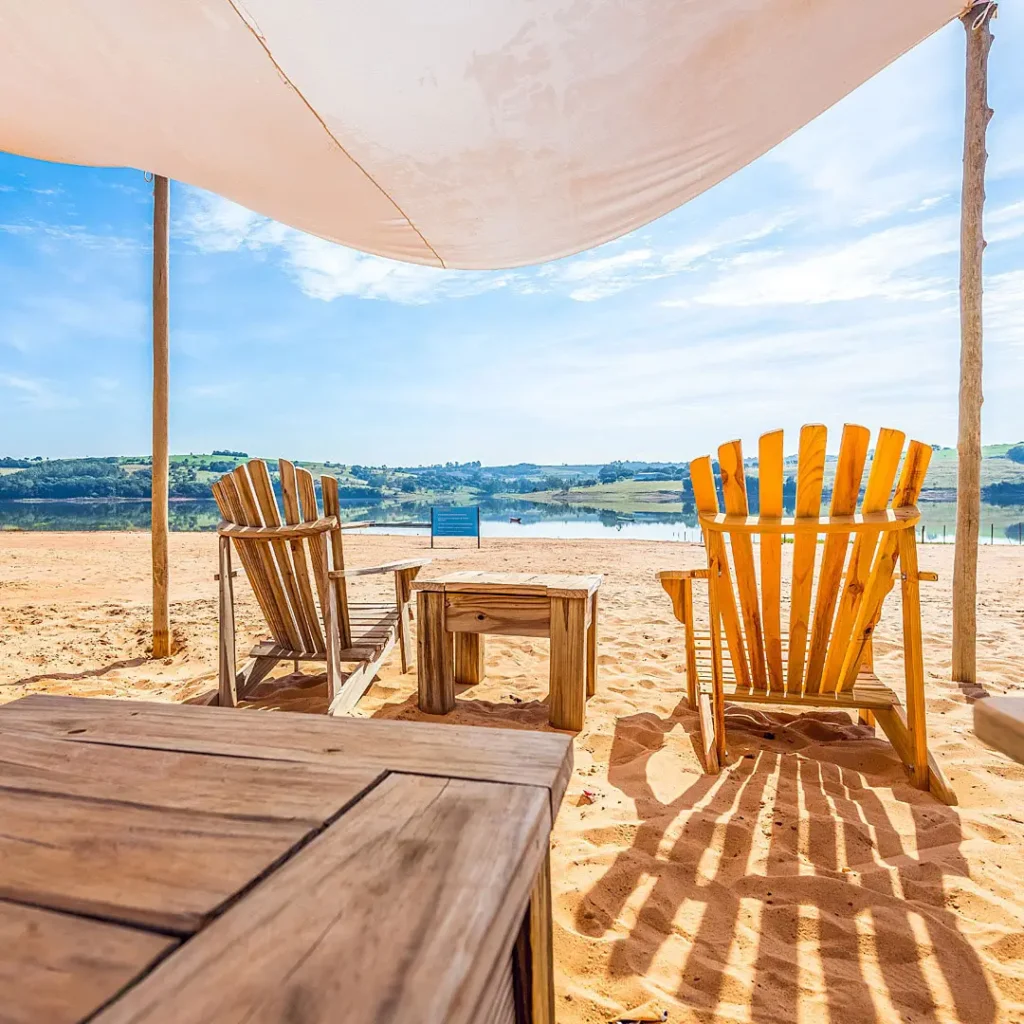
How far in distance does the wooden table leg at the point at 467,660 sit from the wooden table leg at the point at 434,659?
391 millimetres

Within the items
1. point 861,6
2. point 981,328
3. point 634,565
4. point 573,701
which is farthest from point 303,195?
point 634,565

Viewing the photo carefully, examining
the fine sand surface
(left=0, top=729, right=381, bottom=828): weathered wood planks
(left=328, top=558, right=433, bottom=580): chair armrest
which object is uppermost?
(left=0, top=729, right=381, bottom=828): weathered wood planks

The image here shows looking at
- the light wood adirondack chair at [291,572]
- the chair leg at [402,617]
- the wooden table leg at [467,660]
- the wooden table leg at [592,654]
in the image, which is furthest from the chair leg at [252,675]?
the wooden table leg at [592,654]

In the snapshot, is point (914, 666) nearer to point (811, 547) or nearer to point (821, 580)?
point (821, 580)

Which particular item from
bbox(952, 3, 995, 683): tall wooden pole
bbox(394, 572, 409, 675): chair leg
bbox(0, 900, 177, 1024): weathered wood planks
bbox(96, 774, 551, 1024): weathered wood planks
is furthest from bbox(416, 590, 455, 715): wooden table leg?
bbox(952, 3, 995, 683): tall wooden pole

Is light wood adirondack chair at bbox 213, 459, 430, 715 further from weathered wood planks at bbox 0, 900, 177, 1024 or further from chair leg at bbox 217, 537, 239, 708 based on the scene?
weathered wood planks at bbox 0, 900, 177, 1024

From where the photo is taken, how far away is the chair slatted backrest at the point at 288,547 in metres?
2.78

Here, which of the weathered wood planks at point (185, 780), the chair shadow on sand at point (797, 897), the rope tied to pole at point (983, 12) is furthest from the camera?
the rope tied to pole at point (983, 12)

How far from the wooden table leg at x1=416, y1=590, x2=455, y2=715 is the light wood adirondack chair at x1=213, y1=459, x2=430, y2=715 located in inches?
8.8

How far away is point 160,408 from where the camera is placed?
12.3 ft

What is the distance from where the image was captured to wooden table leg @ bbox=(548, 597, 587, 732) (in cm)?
259

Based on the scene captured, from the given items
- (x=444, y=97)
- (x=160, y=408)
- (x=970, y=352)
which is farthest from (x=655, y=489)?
(x=444, y=97)

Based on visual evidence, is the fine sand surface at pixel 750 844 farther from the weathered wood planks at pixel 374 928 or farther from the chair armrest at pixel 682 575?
the weathered wood planks at pixel 374 928

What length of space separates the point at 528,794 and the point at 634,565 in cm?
773
